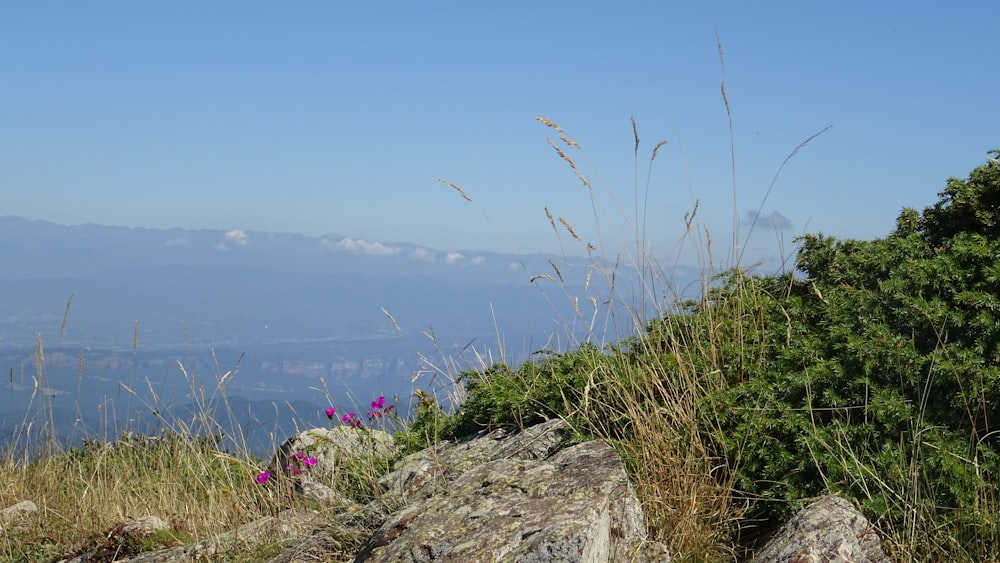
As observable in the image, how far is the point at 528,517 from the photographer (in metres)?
3.73

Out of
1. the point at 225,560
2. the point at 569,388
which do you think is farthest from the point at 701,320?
the point at 225,560

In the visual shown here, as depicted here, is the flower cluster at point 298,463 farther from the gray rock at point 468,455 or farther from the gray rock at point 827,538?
the gray rock at point 827,538

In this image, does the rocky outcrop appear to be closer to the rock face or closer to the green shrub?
the rock face

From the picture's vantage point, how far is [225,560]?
504 centimetres

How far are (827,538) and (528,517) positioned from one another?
1281mm

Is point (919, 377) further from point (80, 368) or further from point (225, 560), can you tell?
point (80, 368)

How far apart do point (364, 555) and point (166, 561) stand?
196 cm

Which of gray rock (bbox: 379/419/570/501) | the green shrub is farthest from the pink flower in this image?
the green shrub

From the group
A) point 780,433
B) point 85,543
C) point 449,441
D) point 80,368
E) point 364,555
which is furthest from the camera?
point 80,368

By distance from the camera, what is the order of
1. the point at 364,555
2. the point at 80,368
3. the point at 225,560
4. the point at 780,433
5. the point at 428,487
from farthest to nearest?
1. the point at 80,368
2. the point at 225,560
3. the point at 428,487
4. the point at 780,433
5. the point at 364,555

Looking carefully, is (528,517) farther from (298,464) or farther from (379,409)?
(298,464)

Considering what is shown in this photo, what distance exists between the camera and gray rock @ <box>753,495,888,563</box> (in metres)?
3.61

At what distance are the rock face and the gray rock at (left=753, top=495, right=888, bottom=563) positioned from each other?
520 mm

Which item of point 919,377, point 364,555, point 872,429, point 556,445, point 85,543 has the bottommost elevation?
point 85,543
